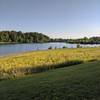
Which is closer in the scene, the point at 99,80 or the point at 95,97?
the point at 95,97

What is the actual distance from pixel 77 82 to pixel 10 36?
17471 centimetres

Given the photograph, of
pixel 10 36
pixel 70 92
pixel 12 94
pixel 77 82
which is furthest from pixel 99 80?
pixel 10 36

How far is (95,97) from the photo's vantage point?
24.2 ft

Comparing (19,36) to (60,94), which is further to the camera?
(19,36)

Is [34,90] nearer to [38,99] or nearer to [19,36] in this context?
[38,99]

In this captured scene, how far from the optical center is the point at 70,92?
8102 millimetres

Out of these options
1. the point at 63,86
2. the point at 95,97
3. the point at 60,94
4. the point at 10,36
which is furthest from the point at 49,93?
the point at 10,36

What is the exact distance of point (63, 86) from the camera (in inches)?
357

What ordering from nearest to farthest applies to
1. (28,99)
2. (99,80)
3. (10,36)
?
(28,99)
(99,80)
(10,36)

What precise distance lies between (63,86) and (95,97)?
190cm

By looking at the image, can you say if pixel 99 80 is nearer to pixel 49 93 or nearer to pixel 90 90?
pixel 90 90

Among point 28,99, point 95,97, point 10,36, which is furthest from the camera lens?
point 10,36

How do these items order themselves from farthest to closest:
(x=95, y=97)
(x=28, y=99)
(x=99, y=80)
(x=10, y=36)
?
1. (x=10, y=36)
2. (x=99, y=80)
3. (x=28, y=99)
4. (x=95, y=97)

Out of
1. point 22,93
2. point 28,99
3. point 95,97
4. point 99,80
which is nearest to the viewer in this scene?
point 95,97
